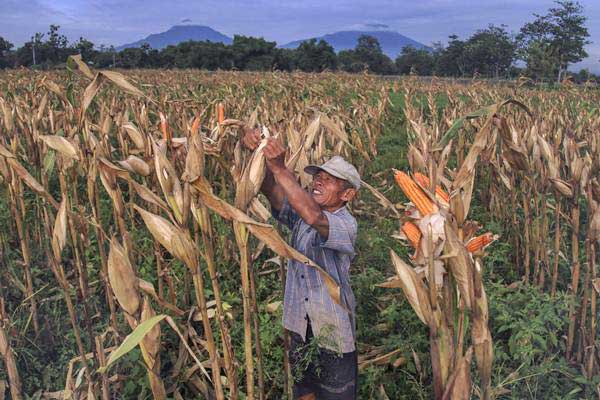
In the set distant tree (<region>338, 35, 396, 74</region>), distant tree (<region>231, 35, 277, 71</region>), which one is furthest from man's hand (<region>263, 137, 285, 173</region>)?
distant tree (<region>338, 35, 396, 74</region>)

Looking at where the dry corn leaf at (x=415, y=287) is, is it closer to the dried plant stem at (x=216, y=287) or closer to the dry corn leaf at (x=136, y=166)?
the dried plant stem at (x=216, y=287)

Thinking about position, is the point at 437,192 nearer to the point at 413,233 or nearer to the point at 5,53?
the point at 413,233

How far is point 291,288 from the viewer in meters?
2.00

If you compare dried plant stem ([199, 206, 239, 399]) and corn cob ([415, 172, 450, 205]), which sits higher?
corn cob ([415, 172, 450, 205])

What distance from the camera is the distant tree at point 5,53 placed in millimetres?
40719

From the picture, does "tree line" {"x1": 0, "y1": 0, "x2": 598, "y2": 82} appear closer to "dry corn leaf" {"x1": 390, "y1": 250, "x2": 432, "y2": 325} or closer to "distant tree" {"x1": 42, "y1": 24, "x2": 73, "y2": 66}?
"distant tree" {"x1": 42, "y1": 24, "x2": 73, "y2": 66}

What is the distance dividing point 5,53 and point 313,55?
26.0 meters

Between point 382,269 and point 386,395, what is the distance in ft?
4.55

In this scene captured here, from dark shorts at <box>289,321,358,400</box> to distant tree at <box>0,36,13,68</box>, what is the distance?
1798 inches

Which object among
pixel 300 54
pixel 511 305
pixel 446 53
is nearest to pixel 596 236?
pixel 511 305

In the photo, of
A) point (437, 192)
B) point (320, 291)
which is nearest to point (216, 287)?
point (320, 291)

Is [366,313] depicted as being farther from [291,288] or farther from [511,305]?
[291,288]

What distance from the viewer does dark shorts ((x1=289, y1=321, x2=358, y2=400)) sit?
1.95 metres

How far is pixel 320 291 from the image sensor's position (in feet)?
6.31
